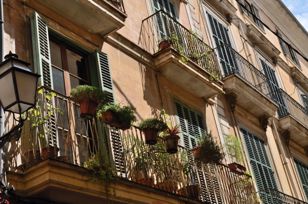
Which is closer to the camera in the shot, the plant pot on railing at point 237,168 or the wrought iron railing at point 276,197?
the plant pot on railing at point 237,168

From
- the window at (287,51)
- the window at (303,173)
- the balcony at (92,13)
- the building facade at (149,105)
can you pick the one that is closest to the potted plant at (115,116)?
the building facade at (149,105)

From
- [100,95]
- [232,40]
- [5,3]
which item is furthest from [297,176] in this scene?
Answer: [5,3]

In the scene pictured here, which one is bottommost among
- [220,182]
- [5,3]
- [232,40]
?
[220,182]

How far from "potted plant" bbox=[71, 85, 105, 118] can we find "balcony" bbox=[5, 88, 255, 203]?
285 mm

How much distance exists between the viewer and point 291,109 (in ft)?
60.1

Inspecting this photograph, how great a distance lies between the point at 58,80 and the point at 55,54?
0.53 m

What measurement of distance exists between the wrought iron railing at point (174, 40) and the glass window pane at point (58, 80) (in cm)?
310

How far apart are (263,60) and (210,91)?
24.0 feet

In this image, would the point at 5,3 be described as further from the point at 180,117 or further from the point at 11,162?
the point at 180,117

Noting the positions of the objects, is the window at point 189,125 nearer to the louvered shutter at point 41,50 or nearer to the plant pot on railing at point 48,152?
the louvered shutter at point 41,50

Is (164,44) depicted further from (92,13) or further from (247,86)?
(247,86)

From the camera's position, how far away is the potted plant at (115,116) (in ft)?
26.1

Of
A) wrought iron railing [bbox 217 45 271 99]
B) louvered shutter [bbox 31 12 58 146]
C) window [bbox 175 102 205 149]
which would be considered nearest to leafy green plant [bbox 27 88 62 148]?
louvered shutter [bbox 31 12 58 146]

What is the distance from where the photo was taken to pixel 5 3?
8.20 meters
